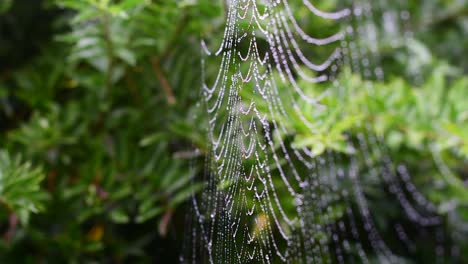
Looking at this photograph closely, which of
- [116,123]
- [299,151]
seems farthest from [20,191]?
[299,151]

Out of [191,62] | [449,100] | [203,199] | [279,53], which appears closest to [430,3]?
[449,100]

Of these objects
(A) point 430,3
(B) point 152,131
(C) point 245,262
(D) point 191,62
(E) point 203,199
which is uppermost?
(A) point 430,3

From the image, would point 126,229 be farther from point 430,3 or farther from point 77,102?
point 430,3

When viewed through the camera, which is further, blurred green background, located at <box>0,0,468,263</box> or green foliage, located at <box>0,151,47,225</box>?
blurred green background, located at <box>0,0,468,263</box>

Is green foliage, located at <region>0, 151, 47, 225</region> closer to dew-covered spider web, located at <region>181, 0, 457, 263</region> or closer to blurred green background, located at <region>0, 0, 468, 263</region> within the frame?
blurred green background, located at <region>0, 0, 468, 263</region>

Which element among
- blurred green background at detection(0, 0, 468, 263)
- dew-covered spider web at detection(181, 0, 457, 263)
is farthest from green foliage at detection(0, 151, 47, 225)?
dew-covered spider web at detection(181, 0, 457, 263)

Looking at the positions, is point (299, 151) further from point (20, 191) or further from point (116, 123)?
point (20, 191)
